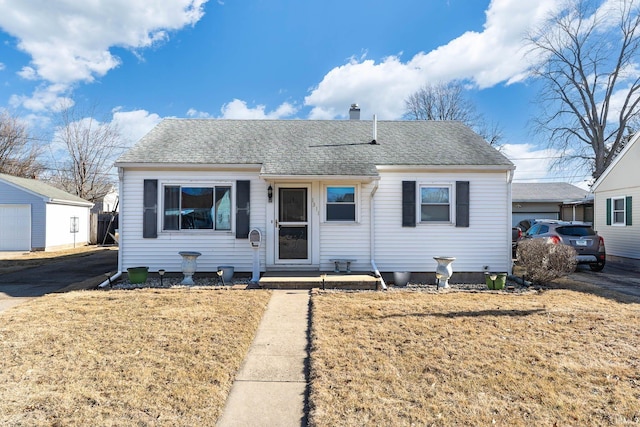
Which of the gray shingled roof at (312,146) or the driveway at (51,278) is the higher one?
the gray shingled roof at (312,146)

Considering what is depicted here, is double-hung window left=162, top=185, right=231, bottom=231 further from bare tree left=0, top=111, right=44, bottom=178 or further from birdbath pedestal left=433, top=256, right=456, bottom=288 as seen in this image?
bare tree left=0, top=111, right=44, bottom=178

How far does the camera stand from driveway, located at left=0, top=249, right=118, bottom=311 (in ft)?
26.6

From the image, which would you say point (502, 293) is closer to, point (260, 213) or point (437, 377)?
point (437, 377)

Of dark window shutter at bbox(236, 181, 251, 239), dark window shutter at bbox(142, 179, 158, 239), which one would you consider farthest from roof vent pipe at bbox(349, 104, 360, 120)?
dark window shutter at bbox(142, 179, 158, 239)

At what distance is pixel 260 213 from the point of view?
365 inches

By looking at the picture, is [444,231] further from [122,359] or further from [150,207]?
[122,359]

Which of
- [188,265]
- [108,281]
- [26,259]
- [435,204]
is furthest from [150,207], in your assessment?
[26,259]

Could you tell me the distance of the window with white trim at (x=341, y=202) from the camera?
9.38 m

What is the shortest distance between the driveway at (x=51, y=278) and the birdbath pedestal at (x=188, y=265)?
229 centimetres

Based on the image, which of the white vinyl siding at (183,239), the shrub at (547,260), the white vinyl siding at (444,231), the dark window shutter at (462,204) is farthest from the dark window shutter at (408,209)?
the white vinyl siding at (183,239)

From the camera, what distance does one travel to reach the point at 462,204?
9375 millimetres

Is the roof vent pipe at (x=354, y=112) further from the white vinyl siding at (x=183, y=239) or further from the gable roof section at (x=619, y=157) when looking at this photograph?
the gable roof section at (x=619, y=157)

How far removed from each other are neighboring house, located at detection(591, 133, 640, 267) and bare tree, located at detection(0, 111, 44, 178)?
1599 inches

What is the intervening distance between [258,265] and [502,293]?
5.56 m
